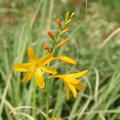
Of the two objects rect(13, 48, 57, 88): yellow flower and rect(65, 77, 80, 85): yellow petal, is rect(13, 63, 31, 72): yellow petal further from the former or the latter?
rect(65, 77, 80, 85): yellow petal

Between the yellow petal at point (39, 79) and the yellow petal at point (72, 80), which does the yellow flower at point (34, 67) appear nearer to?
the yellow petal at point (39, 79)

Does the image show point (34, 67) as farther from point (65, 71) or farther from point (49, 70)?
point (65, 71)

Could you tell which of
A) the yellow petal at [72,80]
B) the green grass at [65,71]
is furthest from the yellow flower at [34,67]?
the green grass at [65,71]

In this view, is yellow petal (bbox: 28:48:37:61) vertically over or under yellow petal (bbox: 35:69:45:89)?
over

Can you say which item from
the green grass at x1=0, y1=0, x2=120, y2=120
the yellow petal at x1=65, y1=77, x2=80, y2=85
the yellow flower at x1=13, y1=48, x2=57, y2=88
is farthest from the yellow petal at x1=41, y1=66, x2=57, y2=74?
the green grass at x1=0, y1=0, x2=120, y2=120

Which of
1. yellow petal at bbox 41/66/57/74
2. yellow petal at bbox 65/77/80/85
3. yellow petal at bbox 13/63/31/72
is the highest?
yellow petal at bbox 13/63/31/72

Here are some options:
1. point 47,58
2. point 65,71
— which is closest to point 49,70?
point 47,58

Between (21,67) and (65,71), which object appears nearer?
(21,67)

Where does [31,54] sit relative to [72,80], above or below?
above

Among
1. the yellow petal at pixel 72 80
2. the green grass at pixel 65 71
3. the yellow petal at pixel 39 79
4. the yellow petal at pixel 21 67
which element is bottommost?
the green grass at pixel 65 71
